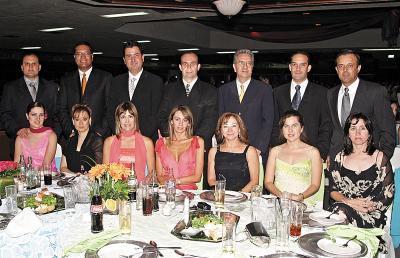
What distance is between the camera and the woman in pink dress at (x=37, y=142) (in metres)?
4.01

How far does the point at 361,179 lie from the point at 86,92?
289 cm

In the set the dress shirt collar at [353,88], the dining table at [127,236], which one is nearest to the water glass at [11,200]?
the dining table at [127,236]

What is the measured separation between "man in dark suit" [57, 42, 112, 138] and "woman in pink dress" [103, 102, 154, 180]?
31.7 inches

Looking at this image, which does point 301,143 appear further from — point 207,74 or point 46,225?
point 207,74

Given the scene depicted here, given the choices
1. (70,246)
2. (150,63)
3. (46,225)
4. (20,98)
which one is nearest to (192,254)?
(70,246)

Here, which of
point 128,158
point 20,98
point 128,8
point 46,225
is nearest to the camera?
point 46,225

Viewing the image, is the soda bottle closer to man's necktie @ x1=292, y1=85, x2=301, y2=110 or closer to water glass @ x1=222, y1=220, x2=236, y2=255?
water glass @ x1=222, y1=220, x2=236, y2=255

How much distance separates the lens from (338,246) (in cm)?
196

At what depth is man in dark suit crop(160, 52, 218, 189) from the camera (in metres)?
4.21

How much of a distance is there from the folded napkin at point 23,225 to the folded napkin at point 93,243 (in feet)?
1.05

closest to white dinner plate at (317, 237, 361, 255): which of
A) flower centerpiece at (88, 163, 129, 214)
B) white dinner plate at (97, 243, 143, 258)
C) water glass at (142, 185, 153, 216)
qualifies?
white dinner plate at (97, 243, 143, 258)

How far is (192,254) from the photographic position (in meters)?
1.89

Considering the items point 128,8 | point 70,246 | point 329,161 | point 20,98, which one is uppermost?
point 128,8

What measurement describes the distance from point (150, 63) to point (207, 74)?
274 cm
